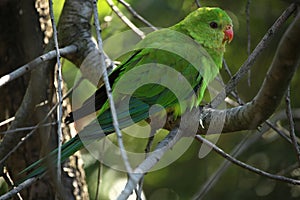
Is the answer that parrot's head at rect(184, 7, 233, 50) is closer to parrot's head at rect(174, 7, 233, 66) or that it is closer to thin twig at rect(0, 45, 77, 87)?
parrot's head at rect(174, 7, 233, 66)

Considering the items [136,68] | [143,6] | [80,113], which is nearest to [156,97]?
[136,68]

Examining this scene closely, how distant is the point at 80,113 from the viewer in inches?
101

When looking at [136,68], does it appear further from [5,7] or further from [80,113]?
[5,7]

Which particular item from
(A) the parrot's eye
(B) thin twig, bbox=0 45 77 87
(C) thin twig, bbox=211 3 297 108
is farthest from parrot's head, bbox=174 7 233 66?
(B) thin twig, bbox=0 45 77 87

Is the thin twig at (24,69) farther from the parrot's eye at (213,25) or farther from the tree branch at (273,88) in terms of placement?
the parrot's eye at (213,25)

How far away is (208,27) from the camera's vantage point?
10.4ft

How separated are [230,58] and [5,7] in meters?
1.60

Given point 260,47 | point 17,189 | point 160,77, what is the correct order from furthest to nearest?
point 160,77, point 260,47, point 17,189

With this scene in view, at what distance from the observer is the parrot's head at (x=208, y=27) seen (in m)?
3.13

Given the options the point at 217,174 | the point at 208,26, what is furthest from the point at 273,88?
the point at 208,26

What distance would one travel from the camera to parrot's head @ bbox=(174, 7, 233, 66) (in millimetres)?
3135

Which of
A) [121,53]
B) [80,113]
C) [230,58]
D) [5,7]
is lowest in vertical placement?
[230,58]

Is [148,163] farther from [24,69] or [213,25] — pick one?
[213,25]

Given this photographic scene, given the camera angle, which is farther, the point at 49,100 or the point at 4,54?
the point at 4,54
